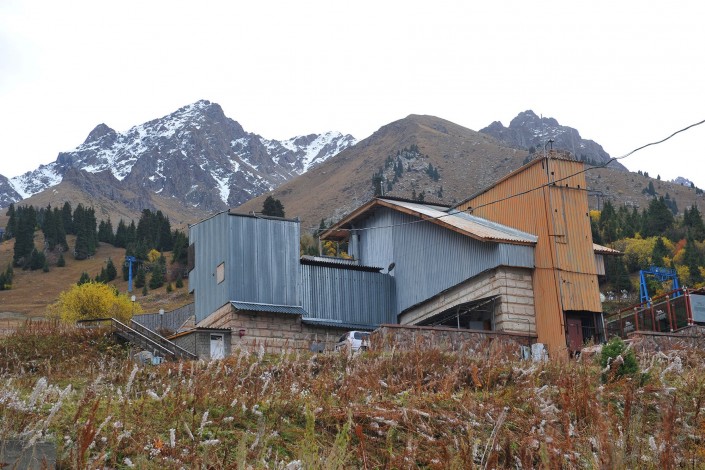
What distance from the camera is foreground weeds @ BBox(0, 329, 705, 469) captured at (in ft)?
21.5

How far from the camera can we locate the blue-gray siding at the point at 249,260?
33.1 m

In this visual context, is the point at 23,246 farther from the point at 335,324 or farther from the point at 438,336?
the point at 438,336

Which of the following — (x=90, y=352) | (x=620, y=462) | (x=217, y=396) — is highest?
(x=90, y=352)

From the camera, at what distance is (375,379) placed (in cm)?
1145

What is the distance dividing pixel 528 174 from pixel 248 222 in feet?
35.5

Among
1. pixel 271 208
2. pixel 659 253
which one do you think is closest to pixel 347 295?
pixel 659 253

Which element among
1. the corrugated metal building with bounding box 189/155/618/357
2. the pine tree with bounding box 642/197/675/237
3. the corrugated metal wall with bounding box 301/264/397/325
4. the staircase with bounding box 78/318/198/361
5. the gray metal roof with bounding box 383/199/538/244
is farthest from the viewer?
the pine tree with bounding box 642/197/675/237

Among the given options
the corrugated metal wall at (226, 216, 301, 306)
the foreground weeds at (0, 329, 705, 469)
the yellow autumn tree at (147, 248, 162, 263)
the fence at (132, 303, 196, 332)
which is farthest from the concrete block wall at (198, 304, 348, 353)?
the yellow autumn tree at (147, 248, 162, 263)

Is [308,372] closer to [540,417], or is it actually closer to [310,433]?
[540,417]

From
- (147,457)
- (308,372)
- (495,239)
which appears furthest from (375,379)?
(495,239)

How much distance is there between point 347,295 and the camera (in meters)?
35.6

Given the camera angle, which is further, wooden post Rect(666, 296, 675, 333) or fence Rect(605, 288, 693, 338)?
fence Rect(605, 288, 693, 338)

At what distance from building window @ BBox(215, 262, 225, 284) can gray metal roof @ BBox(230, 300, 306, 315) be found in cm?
137

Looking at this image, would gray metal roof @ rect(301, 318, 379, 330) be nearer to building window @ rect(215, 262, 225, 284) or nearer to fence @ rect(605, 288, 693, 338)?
building window @ rect(215, 262, 225, 284)
